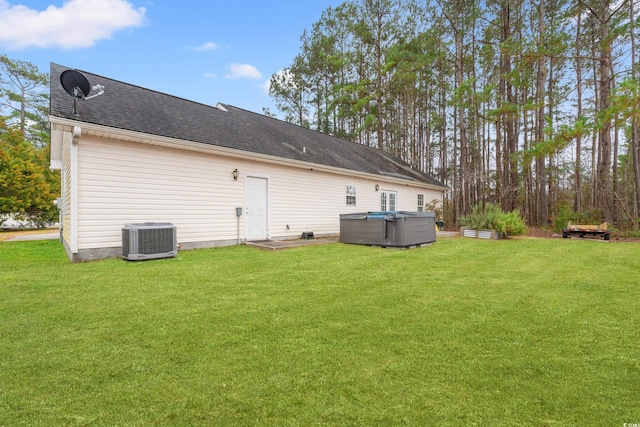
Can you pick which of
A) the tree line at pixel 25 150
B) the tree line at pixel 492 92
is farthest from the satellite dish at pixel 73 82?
the tree line at pixel 492 92

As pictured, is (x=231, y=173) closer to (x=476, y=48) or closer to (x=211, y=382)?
(x=211, y=382)

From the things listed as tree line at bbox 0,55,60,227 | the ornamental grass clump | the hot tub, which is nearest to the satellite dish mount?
the hot tub

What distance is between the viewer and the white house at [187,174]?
6.25 metres

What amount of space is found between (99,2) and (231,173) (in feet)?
26.6

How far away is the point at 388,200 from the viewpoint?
13945 millimetres

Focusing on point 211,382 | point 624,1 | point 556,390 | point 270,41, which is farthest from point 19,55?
point 624,1

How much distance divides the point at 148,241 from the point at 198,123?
13.6ft

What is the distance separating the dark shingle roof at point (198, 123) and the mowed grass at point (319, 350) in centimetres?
375

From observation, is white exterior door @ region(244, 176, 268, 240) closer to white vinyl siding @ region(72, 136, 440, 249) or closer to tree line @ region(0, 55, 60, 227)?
white vinyl siding @ region(72, 136, 440, 249)

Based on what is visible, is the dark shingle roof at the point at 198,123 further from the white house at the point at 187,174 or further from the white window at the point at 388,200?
the white window at the point at 388,200

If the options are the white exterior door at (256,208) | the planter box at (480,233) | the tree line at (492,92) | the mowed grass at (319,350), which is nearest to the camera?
the mowed grass at (319,350)

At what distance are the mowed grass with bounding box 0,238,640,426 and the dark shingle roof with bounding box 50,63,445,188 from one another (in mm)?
3753

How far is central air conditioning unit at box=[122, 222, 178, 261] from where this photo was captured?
20.1ft

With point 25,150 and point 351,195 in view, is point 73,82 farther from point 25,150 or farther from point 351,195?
point 25,150
